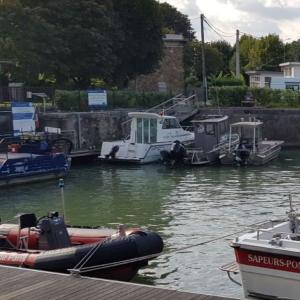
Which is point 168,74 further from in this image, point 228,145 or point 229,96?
point 228,145

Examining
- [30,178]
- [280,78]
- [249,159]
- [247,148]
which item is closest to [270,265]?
[30,178]

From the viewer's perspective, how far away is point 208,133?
36094 mm

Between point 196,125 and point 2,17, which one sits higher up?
point 2,17

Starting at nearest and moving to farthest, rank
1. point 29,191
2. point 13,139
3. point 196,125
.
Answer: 1. point 29,191
2. point 13,139
3. point 196,125

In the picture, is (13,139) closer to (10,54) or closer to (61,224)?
(10,54)

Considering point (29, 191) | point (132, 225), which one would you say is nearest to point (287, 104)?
point (29, 191)

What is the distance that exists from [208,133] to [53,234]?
23582mm

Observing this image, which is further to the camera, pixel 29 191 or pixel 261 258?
pixel 29 191

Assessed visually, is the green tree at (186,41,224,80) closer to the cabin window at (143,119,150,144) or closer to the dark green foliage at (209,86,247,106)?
the dark green foliage at (209,86,247,106)

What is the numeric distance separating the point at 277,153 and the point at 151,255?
2598 centimetres

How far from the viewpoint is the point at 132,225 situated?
1908 centimetres

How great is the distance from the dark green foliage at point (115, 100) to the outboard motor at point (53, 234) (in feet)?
92.4

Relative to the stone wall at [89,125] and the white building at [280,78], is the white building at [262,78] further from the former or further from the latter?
the stone wall at [89,125]

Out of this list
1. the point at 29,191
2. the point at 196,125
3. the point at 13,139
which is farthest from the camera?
the point at 196,125
